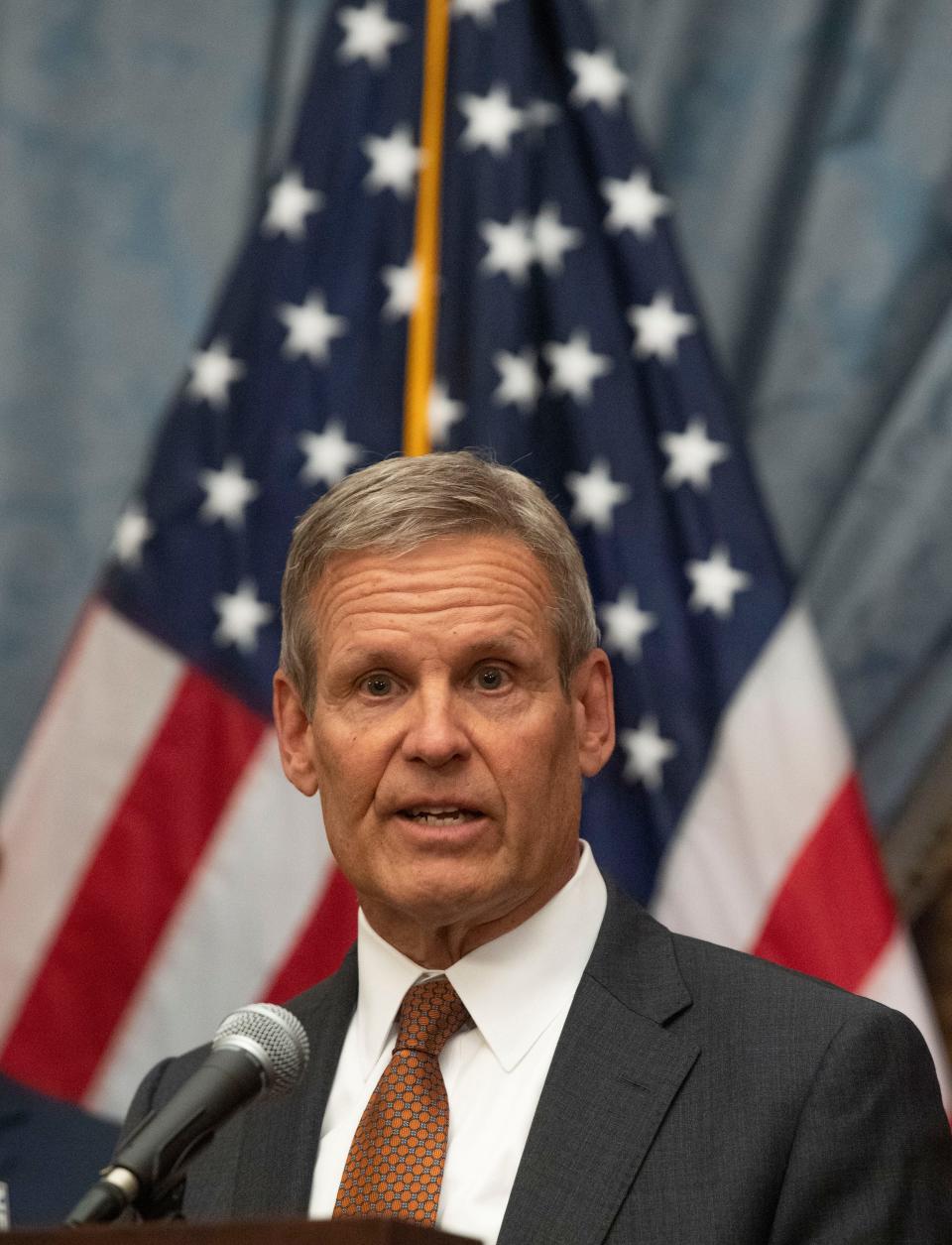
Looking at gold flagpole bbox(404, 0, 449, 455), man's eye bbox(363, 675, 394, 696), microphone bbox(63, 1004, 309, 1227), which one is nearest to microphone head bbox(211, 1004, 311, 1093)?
microphone bbox(63, 1004, 309, 1227)

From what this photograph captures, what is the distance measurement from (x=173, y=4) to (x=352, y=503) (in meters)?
2.96

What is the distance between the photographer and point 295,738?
97.2 inches

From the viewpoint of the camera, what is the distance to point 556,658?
2.32 metres

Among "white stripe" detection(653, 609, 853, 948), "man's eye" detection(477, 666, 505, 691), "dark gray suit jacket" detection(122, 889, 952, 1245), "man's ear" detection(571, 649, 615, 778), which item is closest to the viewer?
"dark gray suit jacket" detection(122, 889, 952, 1245)

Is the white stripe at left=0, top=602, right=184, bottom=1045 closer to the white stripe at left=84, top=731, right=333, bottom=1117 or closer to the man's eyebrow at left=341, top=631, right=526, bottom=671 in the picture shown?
the white stripe at left=84, top=731, right=333, bottom=1117

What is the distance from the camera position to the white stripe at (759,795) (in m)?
3.74

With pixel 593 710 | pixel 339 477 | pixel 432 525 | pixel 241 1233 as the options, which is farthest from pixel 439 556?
pixel 339 477

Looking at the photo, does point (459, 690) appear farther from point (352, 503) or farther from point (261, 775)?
point (261, 775)

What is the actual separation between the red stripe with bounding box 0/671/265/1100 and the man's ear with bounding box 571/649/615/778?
1.72 meters

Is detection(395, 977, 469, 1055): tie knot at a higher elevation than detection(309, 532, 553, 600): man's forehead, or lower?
lower

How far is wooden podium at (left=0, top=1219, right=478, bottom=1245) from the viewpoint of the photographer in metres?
1.36

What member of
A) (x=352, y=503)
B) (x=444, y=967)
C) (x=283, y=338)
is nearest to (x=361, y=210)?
(x=283, y=338)

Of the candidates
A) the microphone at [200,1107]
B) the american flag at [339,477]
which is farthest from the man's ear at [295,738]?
the american flag at [339,477]

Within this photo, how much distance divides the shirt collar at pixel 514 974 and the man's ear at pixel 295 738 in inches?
9.1
